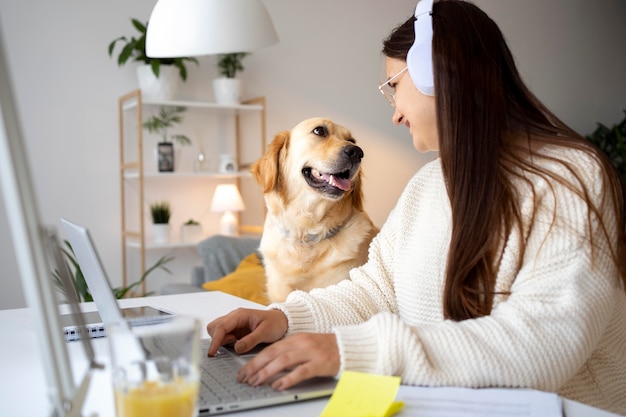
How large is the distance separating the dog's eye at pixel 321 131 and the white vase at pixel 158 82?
1.82 m

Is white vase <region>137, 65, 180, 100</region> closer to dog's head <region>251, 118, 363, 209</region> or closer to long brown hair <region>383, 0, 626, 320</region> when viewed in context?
dog's head <region>251, 118, 363, 209</region>

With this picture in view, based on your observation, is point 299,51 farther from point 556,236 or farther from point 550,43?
point 556,236

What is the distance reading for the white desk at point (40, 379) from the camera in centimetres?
88

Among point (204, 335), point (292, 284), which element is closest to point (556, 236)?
point (204, 335)

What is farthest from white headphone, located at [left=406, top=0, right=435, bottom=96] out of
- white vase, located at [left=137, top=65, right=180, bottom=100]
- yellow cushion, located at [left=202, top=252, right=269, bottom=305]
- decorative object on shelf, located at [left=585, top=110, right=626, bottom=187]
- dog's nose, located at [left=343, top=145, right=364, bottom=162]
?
decorative object on shelf, located at [left=585, top=110, right=626, bottom=187]

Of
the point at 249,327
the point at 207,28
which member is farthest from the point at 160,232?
the point at 249,327

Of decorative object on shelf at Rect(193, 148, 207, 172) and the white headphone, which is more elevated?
the white headphone

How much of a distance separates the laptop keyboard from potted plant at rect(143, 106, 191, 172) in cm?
340

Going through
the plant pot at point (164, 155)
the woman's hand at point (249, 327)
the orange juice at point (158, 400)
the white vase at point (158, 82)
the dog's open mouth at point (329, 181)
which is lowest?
the plant pot at point (164, 155)

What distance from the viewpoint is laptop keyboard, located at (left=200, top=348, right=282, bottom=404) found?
Answer: 2.96ft

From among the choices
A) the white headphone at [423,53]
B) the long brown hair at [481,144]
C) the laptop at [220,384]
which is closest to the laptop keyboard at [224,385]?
the laptop at [220,384]

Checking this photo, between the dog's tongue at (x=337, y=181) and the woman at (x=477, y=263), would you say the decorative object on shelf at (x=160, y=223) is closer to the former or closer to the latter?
the dog's tongue at (x=337, y=181)

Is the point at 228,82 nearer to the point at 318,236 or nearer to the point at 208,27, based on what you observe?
the point at 318,236

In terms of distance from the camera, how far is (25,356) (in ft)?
4.13
